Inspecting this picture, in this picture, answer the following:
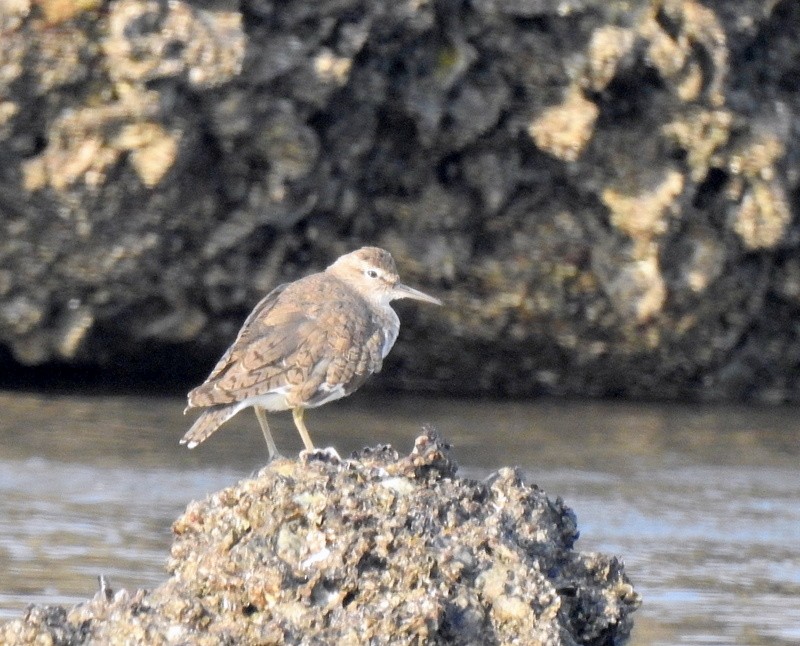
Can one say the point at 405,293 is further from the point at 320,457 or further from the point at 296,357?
the point at 320,457

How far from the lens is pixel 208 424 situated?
5.34 m

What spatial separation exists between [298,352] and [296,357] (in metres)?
0.02

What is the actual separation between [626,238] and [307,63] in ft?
6.41

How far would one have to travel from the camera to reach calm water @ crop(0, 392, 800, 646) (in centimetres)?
506

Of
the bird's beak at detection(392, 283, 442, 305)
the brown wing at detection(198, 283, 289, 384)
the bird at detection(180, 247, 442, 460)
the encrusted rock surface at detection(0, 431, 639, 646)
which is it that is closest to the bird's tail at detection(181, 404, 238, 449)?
the bird at detection(180, 247, 442, 460)

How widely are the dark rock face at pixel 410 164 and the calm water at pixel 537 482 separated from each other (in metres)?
0.54

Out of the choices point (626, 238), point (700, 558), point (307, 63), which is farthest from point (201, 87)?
point (700, 558)

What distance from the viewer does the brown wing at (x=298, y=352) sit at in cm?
542

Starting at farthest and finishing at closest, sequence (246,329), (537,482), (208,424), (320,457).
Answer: (537,482), (246,329), (208,424), (320,457)

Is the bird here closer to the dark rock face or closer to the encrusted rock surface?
the dark rock face

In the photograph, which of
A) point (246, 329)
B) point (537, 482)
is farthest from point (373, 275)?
point (537, 482)

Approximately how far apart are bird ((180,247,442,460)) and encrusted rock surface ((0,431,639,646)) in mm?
1912

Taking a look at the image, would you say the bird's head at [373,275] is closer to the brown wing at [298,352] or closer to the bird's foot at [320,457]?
the brown wing at [298,352]

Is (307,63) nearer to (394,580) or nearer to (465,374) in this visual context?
(465,374)
